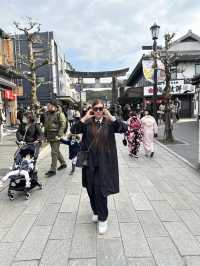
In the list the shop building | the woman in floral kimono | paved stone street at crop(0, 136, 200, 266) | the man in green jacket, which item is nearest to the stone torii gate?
the shop building

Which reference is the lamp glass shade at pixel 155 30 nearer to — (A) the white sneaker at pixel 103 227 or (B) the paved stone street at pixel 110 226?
(B) the paved stone street at pixel 110 226

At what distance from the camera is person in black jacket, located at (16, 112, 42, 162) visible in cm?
645

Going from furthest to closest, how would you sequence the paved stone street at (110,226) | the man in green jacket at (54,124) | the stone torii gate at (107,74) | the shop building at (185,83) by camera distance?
the stone torii gate at (107,74) < the shop building at (185,83) < the man in green jacket at (54,124) < the paved stone street at (110,226)

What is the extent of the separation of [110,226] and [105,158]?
3.46ft

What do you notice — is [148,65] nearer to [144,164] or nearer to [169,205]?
[144,164]

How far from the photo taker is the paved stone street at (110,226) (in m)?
3.52

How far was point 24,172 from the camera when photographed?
575 centimetres

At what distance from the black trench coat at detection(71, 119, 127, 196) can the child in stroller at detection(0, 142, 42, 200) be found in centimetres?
196

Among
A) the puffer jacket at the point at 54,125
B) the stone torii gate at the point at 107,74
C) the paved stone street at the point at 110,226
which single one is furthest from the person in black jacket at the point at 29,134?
the stone torii gate at the point at 107,74

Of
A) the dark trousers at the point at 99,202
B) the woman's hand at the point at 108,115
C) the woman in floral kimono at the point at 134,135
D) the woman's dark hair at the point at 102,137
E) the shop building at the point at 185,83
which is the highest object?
the shop building at the point at 185,83

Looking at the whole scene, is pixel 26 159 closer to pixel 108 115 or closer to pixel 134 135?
pixel 108 115

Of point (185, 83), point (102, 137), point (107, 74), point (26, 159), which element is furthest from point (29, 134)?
point (107, 74)

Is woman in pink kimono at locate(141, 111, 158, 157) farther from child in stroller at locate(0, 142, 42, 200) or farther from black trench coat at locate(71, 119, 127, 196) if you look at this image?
black trench coat at locate(71, 119, 127, 196)

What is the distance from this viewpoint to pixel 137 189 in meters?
6.42
